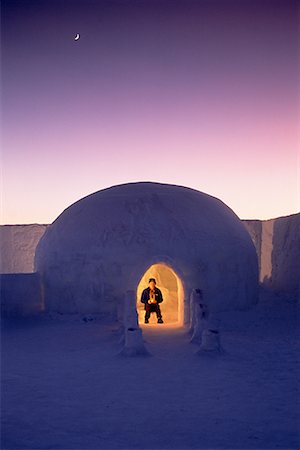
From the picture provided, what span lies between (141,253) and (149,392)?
6.27 metres

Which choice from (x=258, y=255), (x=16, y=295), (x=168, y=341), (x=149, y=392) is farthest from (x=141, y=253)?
(x=258, y=255)

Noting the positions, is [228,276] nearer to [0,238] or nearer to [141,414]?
[141,414]

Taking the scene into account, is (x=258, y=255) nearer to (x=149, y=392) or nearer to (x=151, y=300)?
(x=151, y=300)

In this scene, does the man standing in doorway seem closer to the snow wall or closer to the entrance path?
the entrance path

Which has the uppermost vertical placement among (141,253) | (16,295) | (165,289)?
(141,253)

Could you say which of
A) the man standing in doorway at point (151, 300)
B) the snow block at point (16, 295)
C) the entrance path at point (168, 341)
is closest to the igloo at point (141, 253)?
the man standing in doorway at point (151, 300)

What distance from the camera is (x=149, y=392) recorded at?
730 cm

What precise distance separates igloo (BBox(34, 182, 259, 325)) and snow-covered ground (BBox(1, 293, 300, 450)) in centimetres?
161

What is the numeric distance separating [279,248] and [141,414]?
48.9 feet

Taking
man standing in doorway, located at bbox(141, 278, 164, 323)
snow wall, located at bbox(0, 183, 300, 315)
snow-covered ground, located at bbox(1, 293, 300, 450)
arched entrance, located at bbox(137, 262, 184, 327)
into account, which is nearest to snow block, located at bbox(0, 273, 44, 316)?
snow wall, located at bbox(0, 183, 300, 315)

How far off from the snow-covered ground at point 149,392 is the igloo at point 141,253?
5.28ft

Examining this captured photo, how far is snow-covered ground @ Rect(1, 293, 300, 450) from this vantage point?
18.5ft

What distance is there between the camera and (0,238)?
25.9 metres

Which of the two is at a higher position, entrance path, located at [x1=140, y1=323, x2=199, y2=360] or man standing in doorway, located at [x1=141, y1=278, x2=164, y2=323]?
man standing in doorway, located at [x1=141, y1=278, x2=164, y2=323]
